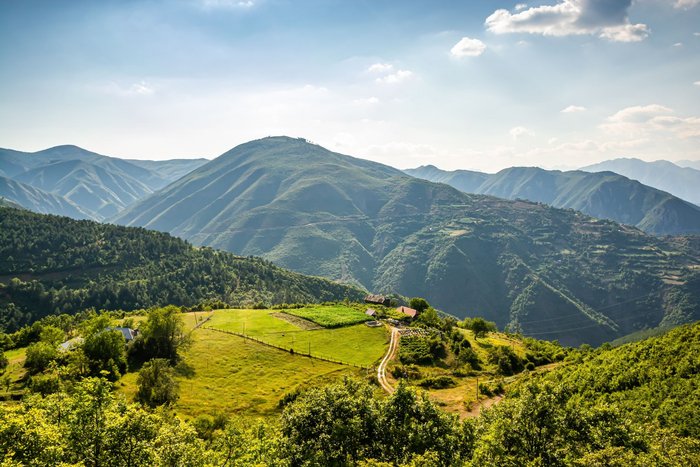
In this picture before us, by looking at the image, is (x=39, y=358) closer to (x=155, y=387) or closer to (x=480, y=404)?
(x=155, y=387)

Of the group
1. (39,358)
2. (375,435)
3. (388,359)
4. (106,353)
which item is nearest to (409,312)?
(388,359)

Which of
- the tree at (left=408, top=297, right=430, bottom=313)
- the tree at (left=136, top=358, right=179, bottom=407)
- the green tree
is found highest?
the green tree

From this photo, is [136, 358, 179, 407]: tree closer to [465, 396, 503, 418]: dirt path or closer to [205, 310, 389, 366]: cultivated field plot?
[205, 310, 389, 366]: cultivated field plot

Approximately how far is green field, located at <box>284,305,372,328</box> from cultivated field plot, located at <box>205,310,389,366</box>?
3684 mm

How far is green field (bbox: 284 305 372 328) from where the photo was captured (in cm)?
13075

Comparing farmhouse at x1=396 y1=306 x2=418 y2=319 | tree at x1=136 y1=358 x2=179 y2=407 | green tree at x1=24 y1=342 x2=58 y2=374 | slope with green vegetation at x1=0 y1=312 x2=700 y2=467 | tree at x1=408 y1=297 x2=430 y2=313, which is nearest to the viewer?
slope with green vegetation at x1=0 y1=312 x2=700 y2=467

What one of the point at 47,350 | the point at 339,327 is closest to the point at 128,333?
the point at 47,350

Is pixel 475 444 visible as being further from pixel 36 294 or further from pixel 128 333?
pixel 36 294

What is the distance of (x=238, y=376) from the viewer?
8919cm

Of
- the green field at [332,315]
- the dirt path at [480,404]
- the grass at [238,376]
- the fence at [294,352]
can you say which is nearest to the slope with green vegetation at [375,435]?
the dirt path at [480,404]

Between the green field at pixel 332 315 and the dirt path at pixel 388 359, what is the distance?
48.2ft

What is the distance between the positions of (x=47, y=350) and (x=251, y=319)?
5898 centimetres

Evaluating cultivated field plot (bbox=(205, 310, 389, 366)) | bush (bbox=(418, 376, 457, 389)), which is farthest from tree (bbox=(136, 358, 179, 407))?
bush (bbox=(418, 376, 457, 389))

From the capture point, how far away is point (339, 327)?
5039 inches
